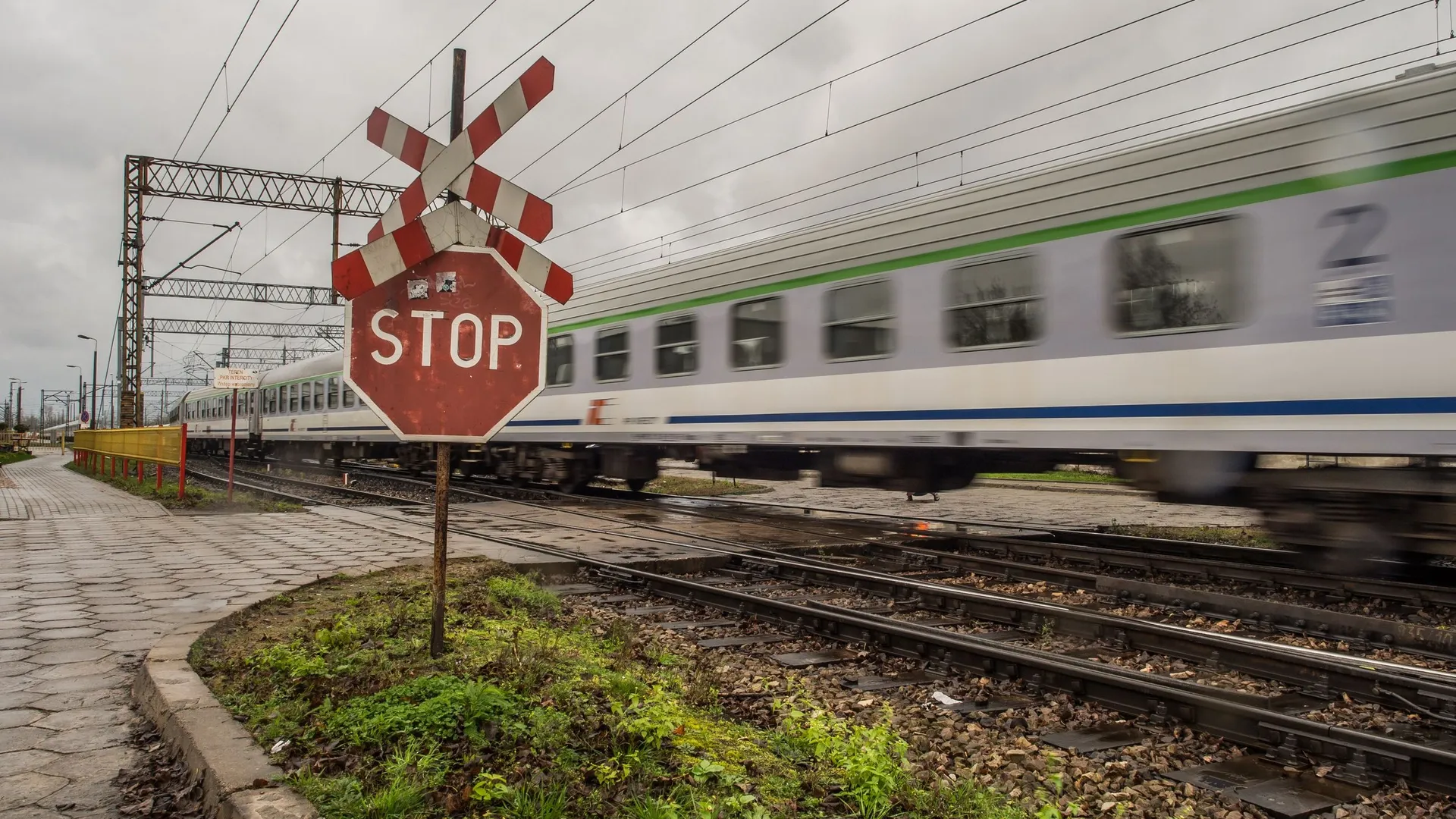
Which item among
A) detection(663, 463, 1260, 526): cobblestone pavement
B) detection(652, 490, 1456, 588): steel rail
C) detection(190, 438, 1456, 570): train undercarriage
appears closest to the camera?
detection(190, 438, 1456, 570): train undercarriage

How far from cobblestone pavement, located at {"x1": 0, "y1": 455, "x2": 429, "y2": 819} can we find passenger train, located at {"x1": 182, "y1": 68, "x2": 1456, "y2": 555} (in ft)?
14.9

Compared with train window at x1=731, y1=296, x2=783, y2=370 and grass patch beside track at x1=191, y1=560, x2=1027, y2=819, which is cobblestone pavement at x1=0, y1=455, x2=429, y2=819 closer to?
grass patch beside track at x1=191, y1=560, x2=1027, y2=819

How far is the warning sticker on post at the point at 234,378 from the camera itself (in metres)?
15.9

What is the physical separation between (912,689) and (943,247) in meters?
5.43

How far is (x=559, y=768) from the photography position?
297 cm

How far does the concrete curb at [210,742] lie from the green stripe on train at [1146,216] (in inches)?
272

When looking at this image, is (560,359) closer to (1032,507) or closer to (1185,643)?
(1032,507)

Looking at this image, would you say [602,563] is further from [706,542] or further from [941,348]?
[941,348]

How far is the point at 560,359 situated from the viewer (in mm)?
14906

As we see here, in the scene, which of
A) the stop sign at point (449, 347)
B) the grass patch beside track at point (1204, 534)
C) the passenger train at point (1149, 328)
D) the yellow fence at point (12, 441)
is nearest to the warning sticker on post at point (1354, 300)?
the passenger train at point (1149, 328)

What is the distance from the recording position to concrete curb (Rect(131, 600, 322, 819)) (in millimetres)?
2682

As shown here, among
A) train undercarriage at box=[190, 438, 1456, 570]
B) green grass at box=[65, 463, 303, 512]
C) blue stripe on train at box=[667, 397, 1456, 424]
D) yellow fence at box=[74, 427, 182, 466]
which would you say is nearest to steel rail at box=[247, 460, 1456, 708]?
train undercarriage at box=[190, 438, 1456, 570]

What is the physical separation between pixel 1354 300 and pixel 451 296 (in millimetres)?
5822

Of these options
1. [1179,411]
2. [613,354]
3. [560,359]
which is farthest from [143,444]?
[1179,411]
